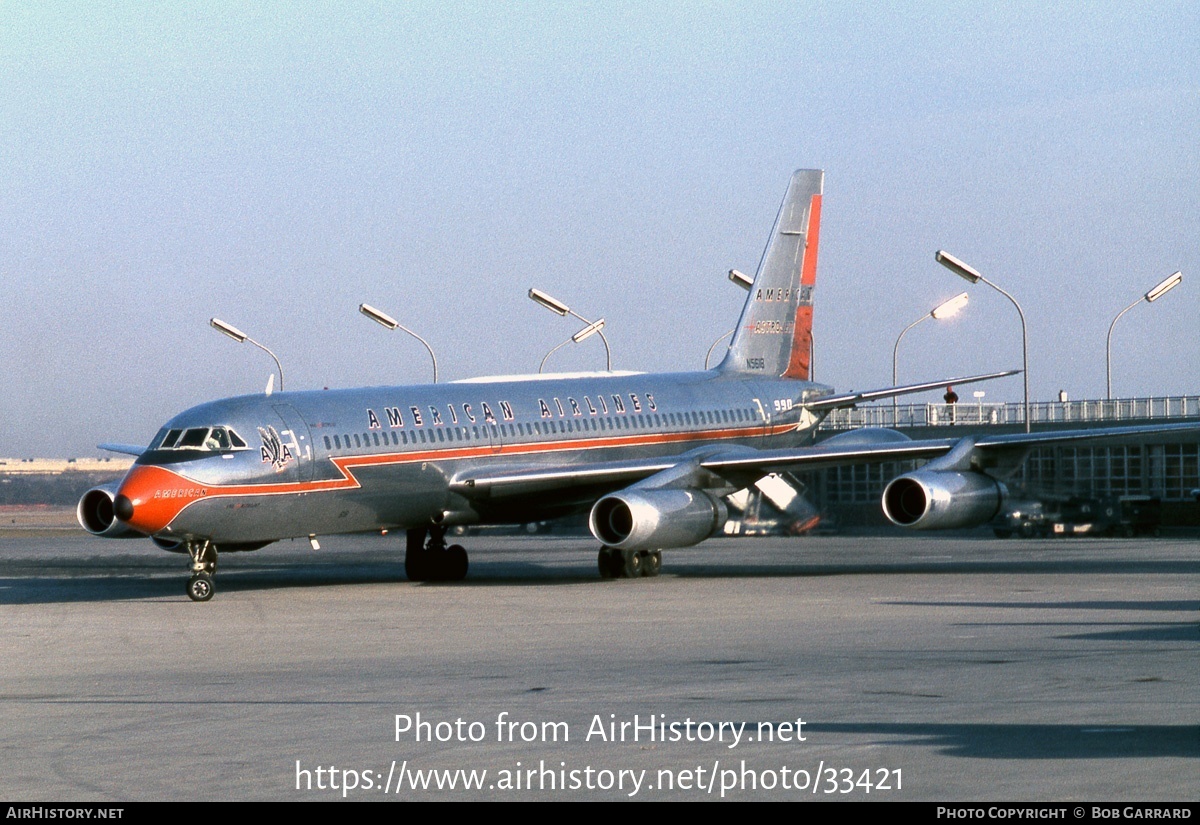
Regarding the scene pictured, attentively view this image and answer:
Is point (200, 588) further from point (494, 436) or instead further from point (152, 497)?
point (494, 436)

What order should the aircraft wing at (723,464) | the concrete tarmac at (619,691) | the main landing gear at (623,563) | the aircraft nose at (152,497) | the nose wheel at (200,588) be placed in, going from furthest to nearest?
1. the main landing gear at (623,563)
2. the aircraft wing at (723,464)
3. the nose wheel at (200,588)
4. the aircraft nose at (152,497)
5. the concrete tarmac at (619,691)

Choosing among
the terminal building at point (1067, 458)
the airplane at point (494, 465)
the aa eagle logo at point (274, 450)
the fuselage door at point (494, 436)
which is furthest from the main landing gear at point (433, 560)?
the terminal building at point (1067, 458)

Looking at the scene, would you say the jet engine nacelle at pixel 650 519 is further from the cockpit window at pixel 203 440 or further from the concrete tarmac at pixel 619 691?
the cockpit window at pixel 203 440

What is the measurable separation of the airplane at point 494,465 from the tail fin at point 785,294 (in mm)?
2134

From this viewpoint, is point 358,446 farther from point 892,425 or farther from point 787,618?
point 892,425

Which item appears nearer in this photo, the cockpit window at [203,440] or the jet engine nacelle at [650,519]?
the cockpit window at [203,440]

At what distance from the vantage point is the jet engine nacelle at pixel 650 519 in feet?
107

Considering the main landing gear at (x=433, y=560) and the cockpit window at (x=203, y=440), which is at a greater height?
the cockpit window at (x=203, y=440)

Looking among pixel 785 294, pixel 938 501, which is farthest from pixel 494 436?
pixel 785 294

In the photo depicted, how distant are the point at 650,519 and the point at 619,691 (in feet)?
56.1

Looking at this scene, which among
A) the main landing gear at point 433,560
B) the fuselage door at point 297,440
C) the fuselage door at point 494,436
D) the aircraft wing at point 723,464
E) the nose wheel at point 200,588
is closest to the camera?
the nose wheel at point 200,588

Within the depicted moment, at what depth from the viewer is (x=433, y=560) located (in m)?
36.3
